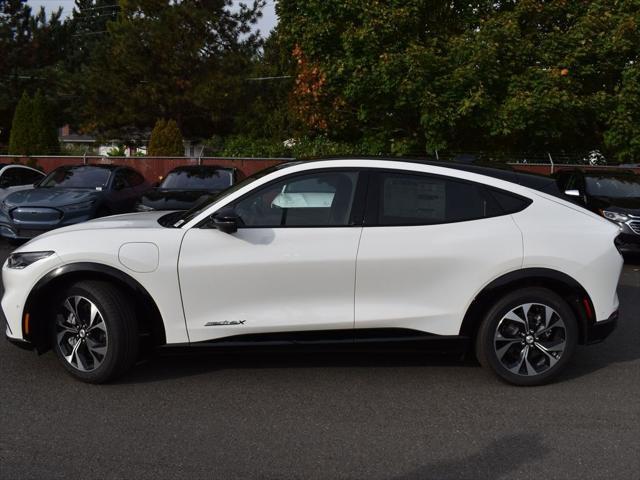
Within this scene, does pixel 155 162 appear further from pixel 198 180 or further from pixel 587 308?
pixel 587 308

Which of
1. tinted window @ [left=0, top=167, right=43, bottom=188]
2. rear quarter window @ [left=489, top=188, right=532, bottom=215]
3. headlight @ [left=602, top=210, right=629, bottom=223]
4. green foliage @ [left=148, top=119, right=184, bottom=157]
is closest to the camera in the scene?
rear quarter window @ [left=489, top=188, right=532, bottom=215]

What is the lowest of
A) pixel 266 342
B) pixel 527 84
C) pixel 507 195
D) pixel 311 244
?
pixel 266 342

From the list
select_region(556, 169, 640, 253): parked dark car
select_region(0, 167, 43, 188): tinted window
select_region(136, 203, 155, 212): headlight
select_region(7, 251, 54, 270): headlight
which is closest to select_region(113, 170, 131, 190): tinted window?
select_region(136, 203, 155, 212): headlight

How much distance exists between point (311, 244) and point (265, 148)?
1958 centimetres

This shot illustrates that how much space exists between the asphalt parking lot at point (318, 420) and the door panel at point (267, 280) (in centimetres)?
51

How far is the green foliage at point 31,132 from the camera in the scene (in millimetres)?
25109

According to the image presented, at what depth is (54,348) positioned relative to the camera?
4.92 m

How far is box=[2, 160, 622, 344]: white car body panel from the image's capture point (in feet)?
15.4

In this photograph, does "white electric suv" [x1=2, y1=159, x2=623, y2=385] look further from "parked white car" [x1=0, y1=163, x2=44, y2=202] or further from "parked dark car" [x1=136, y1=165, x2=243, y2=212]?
"parked white car" [x1=0, y1=163, x2=44, y2=202]

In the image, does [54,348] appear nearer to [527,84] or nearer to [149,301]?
[149,301]

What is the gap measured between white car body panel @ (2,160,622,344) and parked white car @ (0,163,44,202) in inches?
376

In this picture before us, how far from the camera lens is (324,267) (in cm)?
471

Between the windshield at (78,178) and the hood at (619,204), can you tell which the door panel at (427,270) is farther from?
the windshield at (78,178)

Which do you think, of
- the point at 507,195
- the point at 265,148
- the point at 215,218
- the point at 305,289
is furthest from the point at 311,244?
the point at 265,148
